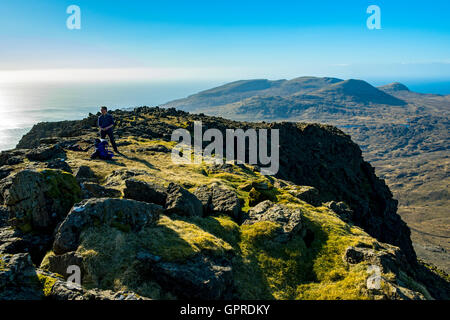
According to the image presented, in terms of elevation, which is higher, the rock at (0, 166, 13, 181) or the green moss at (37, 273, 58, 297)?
the rock at (0, 166, 13, 181)

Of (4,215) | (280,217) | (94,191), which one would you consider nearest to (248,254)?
(280,217)

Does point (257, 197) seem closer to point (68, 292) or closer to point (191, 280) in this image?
point (191, 280)

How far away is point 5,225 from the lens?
16062 mm

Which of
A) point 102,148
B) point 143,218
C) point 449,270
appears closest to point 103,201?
point 143,218

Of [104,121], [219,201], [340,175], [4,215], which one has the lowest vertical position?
[340,175]

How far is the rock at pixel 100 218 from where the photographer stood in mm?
13211

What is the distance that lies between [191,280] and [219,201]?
9.94m

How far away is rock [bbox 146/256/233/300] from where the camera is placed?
12.2 meters

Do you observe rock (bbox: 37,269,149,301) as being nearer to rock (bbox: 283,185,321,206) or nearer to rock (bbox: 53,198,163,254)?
rock (bbox: 53,198,163,254)

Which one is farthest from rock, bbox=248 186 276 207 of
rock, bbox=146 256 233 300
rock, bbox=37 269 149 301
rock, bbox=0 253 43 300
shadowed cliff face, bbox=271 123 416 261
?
shadowed cliff face, bbox=271 123 416 261

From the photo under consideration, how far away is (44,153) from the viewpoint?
3139 centimetres

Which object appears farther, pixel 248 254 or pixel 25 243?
pixel 248 254

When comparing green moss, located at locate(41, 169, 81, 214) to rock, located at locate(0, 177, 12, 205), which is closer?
green moss, located at locate(41, 169, 81, 214)

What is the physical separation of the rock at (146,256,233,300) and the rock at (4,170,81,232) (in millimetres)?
7237
